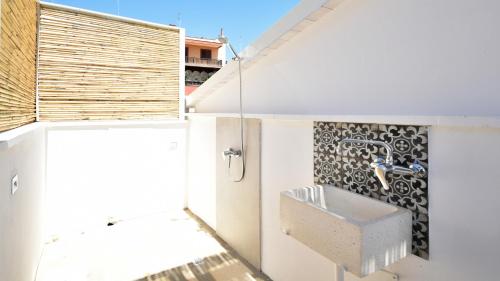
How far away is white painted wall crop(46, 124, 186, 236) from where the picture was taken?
3.23 m

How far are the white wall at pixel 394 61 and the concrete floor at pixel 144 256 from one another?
1.58 meters

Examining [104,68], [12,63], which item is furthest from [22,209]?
[104,68]

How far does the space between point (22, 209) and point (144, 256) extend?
125 centimetres

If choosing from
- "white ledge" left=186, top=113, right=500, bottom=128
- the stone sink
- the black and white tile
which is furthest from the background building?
the stone sink

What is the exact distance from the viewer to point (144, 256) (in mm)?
2824

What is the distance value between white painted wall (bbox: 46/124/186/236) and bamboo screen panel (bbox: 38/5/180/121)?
0.26 metres

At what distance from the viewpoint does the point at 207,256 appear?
282 centimetres

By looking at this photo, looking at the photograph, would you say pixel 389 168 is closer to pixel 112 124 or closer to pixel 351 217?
pixel 351 217

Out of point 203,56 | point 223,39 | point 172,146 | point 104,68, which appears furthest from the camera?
point 203,56

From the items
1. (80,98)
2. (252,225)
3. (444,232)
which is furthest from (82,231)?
(444,232)

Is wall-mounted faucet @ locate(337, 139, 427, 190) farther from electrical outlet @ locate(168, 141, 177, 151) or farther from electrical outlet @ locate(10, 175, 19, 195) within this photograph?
electrical outlet @ locate(168, 141, 177, 151)

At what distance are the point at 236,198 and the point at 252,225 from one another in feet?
1.19

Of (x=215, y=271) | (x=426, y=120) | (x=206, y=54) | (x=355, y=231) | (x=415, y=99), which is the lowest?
(x=215, y=271)

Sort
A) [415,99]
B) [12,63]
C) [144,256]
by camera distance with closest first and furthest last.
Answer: [415,99], [12,63], [144,256]
